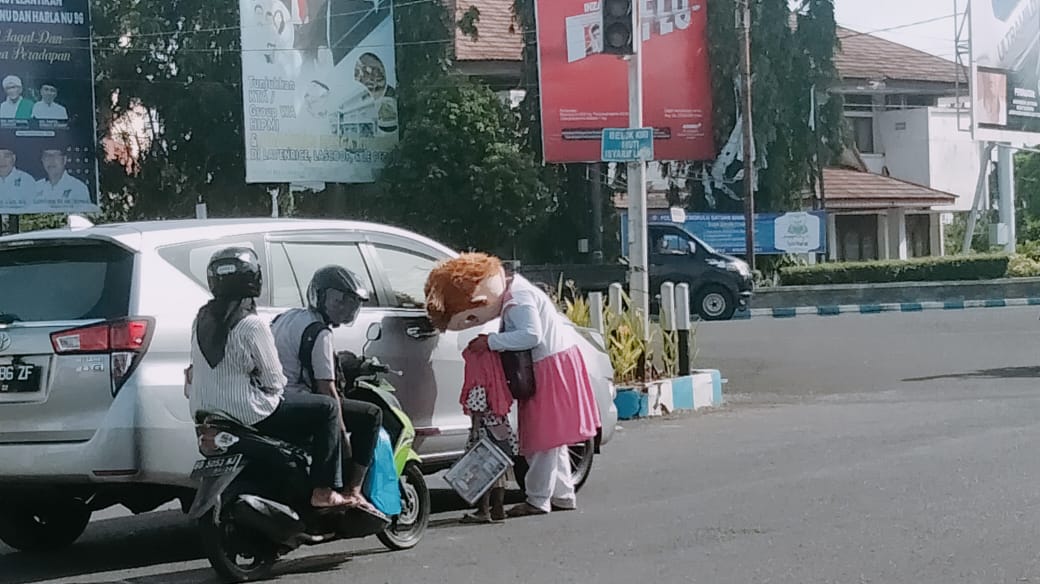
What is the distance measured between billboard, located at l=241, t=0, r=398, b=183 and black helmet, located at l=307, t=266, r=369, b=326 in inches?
1046

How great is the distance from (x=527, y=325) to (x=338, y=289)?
1405 millimetres

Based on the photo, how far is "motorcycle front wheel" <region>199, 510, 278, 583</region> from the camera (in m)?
6.63

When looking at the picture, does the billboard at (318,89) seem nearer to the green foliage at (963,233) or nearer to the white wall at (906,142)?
the white wall at (906,142)

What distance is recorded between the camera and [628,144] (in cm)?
1441

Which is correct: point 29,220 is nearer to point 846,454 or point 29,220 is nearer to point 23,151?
point 23,151

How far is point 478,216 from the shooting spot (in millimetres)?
35719

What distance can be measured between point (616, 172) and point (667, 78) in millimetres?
3051

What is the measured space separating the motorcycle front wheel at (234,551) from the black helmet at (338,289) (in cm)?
110

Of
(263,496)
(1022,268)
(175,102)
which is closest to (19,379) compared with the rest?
(263,496)

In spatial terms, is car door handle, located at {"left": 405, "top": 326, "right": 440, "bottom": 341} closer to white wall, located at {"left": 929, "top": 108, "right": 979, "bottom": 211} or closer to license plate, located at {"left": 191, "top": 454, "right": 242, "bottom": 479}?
license plate, located at {"left": 191, "top": 454, "right": 242, "bottom": 479}

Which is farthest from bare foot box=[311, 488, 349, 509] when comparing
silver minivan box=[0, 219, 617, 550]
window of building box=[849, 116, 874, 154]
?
window of building box=[849, 116, 874, 154]

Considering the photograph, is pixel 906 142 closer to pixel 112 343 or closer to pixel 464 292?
pixel 464 292

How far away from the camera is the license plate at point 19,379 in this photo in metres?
6.86

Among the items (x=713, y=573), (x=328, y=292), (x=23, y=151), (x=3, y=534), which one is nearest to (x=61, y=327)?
(x=328, y=292)
